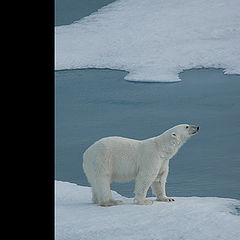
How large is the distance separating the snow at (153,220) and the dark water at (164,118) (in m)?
0.91

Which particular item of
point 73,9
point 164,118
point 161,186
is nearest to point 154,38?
point 73,9

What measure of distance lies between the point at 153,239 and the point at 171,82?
16.6ft

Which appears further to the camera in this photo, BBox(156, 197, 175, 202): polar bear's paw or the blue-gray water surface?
the blue-gray water surface

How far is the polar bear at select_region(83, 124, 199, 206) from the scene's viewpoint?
3.02 metres

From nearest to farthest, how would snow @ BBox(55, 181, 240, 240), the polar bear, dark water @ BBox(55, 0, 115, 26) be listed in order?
snow @ BBox(55, 181, 240, 240)
the polar bear
dark water @ BBox(55, 0, 115, 26)

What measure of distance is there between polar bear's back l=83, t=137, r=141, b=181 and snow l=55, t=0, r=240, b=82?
4.37 meters

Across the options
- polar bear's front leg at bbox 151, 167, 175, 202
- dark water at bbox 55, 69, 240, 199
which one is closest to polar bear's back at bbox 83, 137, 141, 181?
polar bear's front leg at bbox 151, 167, 175, 202

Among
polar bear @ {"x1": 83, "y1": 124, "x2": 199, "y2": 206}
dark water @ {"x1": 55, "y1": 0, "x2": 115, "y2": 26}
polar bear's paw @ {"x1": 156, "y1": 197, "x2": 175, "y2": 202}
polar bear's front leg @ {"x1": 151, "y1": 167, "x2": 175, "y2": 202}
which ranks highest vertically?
dark water @ {"x1": 55, "y1": 0, "x2": 115, "y2": 26}

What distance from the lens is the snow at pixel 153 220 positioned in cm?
237

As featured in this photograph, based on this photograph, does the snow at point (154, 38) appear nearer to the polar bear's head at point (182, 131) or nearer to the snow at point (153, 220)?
the polar bear's head at point (182, 131)

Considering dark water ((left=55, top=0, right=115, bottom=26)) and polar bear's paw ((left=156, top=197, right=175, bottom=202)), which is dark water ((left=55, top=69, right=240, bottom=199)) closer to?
polar bear's paw ((left=156, top=197, right=175, bottom=202))

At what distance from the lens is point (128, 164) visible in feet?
10.1
